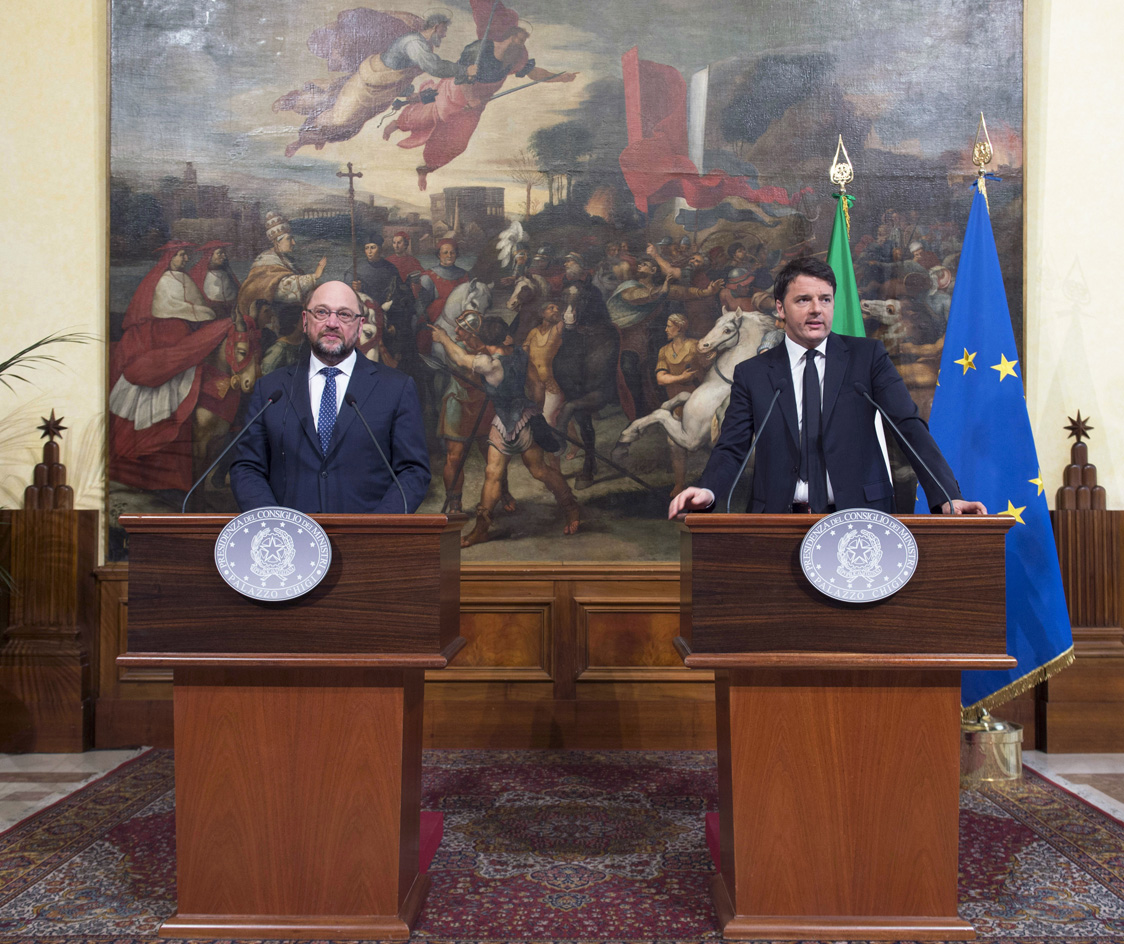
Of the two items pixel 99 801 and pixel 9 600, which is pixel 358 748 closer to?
pixel 99 801

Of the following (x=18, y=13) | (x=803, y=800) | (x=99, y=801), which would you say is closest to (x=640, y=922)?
(x=803, y=800)

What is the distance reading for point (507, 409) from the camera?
4.96 metres

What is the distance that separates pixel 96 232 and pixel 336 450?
122 inches

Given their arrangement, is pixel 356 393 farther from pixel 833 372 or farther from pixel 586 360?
pixel 586 360

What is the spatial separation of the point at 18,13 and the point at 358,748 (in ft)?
16.4

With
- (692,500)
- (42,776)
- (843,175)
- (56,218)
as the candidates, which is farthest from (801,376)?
(56,218)

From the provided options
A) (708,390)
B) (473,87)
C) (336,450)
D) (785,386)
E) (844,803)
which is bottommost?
(844,803)

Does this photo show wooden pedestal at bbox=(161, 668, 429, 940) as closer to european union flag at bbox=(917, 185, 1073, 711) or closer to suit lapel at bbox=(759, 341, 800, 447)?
suit lapel at bbox=(759, 341, 800, 447)

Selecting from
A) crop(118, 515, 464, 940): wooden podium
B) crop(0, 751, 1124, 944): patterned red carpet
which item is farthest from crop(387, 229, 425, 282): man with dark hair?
crop(118, 515, 464, 940): wooden podium

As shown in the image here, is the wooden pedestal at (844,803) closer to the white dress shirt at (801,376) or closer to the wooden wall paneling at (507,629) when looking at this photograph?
the white dress shirt at (801,376)

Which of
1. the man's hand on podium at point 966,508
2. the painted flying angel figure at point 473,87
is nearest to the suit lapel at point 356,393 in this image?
the man's hand on podium at point 966,508

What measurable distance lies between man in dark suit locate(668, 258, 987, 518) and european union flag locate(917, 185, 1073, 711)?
154 cm

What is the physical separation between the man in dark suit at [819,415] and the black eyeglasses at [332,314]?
1.33 m

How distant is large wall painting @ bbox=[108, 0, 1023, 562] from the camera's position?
4.94m
